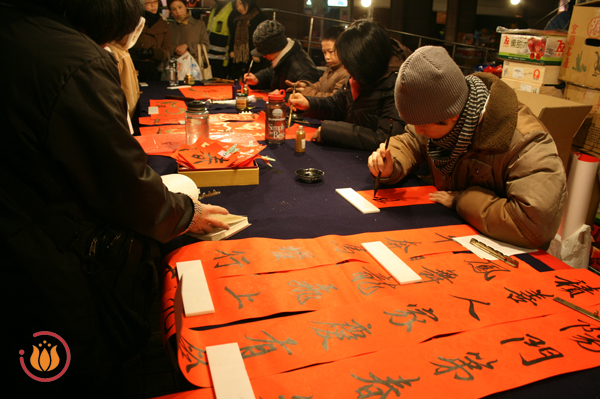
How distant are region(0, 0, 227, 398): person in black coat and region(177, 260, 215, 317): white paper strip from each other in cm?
13

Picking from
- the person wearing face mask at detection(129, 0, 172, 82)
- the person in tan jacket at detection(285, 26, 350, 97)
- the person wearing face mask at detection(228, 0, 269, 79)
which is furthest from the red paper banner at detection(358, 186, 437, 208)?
the person wearing face mask at detection(228, 0, 269, 79)

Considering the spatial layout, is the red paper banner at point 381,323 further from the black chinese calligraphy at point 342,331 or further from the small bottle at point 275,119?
the small bottle at point 275,119

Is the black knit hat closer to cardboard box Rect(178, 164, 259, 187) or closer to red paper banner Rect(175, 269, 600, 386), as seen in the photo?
cardboard box Rect(178, 164, 259, 187)

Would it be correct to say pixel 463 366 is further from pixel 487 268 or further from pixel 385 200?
pixel 385 200

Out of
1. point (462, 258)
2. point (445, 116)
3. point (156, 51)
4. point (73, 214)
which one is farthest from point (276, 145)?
point (156, 51)

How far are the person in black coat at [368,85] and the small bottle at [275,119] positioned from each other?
21 cm

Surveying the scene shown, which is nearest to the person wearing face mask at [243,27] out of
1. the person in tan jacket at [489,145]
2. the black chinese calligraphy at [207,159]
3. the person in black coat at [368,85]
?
the person in black coat at [368,85]

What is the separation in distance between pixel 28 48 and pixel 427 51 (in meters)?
1.05

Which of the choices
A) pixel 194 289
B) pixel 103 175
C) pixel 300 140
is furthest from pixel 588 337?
pixel 300 140

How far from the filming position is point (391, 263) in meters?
1.11

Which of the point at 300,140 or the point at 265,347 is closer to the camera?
the point at 265,347

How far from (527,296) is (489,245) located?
0.27 m

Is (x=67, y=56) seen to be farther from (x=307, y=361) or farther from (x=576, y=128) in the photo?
(x=576, y=128)

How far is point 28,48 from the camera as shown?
763 millimetres
